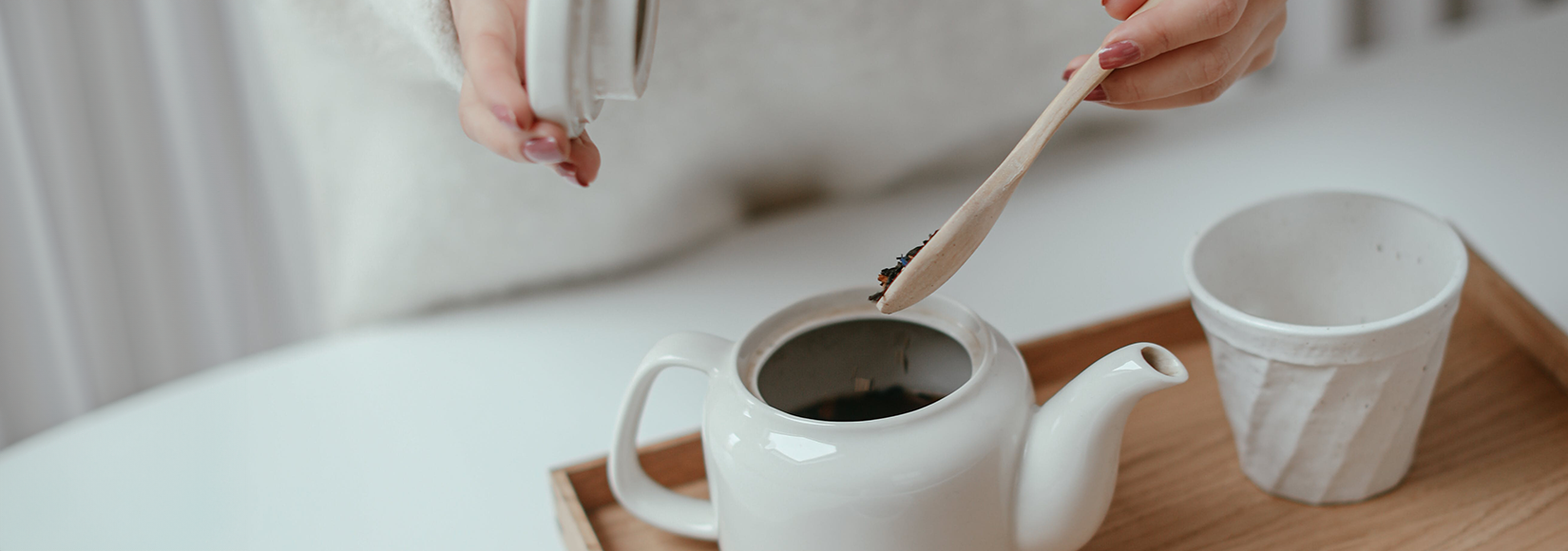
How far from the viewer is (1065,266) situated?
28.6 inches

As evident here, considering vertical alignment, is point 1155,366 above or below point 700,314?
above

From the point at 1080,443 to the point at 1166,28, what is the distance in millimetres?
167

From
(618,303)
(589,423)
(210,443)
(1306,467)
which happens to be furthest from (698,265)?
(1306,467)

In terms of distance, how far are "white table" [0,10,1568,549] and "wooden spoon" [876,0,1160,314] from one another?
254mm

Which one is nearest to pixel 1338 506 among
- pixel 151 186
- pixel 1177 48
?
pixel 1177 48

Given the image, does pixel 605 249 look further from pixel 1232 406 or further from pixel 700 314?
pixel 1232 406

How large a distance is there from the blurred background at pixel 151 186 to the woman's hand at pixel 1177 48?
488mm

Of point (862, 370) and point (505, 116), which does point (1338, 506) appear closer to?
point (862, 370)

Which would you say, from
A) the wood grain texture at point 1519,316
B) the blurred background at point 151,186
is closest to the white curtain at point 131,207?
the blurred background at point 151,186

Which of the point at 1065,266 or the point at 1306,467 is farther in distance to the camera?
the point at 1065,266

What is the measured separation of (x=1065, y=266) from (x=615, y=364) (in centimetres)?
30

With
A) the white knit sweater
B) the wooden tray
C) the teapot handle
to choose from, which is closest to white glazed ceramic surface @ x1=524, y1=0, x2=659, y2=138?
the teapot handle

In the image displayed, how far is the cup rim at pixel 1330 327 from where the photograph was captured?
41cm

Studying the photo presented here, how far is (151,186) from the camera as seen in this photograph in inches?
35.6
